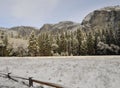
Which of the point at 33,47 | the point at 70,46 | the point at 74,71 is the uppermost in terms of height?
the point at 70,46

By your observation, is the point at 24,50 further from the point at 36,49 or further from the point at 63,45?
the point at 63,45

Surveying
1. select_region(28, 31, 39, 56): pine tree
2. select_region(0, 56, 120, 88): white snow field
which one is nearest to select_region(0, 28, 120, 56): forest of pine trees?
select_region(28, 31, 39, 56): pine tree

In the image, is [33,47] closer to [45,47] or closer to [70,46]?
[45,47]

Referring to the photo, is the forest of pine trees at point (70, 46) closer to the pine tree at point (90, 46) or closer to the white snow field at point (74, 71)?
the pine tree at point (90, 46)

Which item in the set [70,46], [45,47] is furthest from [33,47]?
[70,46]

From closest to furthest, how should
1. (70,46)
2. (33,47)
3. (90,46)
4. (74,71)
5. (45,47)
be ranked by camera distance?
1. (74,71)
2. (33,47)
3. (45,47)
4. (90,46)
5. (70,46)

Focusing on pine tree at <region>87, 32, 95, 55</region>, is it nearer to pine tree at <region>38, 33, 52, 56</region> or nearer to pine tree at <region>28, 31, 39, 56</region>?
pine tree at <region>38, 33, 52, 56</region>

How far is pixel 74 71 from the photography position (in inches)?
907

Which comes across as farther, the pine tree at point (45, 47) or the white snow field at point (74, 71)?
the pine tree at point (45, 47)

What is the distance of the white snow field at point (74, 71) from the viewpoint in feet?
65.1

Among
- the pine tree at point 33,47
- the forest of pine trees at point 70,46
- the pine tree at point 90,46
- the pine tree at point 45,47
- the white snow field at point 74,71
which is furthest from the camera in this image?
the pine tree at point 90,46

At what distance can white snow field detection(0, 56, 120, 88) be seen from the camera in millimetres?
19844

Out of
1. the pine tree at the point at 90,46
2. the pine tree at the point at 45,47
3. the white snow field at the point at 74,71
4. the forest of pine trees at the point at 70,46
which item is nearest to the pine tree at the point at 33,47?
the forest of pine trees at the point at 70,46

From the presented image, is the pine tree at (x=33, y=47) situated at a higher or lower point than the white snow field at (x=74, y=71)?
higher
